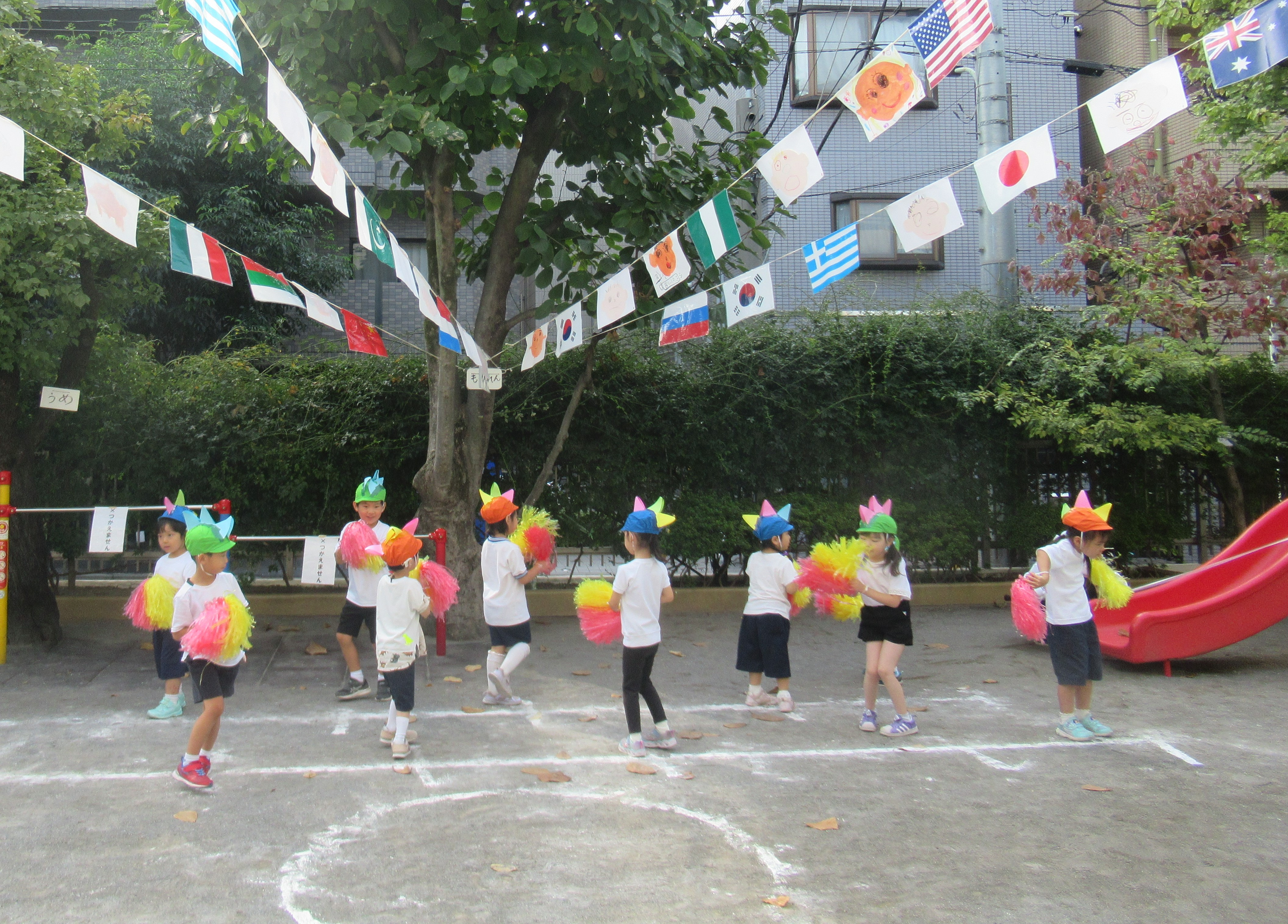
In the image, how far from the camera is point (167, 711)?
6.70m

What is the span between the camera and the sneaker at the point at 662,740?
6.09 m

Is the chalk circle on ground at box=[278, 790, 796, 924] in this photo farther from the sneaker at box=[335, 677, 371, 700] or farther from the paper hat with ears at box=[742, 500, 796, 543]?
the sneaker at box=[335, 677, 371, 700]

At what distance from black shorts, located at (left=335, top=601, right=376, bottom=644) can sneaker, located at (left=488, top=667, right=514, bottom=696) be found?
0.98 meters

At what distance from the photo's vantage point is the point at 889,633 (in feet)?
21.0

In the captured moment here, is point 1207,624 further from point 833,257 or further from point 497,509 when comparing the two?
point 497,509

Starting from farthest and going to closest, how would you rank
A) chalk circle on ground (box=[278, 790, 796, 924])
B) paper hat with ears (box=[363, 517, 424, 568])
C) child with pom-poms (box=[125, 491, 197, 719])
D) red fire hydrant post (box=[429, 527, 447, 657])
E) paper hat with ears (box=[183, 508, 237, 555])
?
red fire hydrant post (box=[429, 527, 447, 657]) < child with pom-poms (box=[125, 491, 197, 719]) < paper hat with ears (box=[363, 517, 424, 568]) < paper hat with ears (box=[183, 508, 237, 555]) < chalk circle on ground (box=[278, 790, 796, 924])

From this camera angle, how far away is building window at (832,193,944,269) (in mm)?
17125

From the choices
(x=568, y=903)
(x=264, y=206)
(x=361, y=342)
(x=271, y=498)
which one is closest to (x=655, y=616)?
(x=568, y=903)

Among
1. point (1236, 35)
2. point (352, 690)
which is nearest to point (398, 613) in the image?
point (352, 690)

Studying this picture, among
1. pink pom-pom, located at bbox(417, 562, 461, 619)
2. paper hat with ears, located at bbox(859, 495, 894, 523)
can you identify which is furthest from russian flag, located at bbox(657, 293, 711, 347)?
pink pom-pom, located at bbox(417, 562, 461, 619)

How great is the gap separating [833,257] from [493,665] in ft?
13.0

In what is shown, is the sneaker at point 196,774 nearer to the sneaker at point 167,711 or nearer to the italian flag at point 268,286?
the sneaker at point 167,711

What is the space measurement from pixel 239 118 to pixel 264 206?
298 inches

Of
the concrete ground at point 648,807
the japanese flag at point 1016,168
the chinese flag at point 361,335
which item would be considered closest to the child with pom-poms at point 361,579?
the concrete ground at point 648,807
